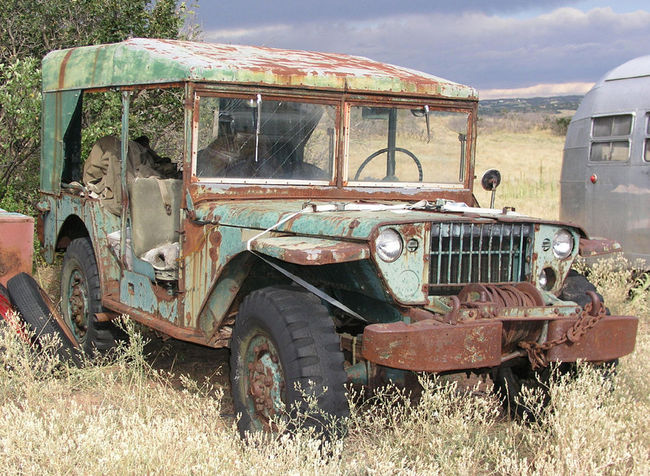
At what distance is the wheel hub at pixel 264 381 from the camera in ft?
13.4

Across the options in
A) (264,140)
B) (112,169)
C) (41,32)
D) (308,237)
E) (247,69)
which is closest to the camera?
(308,237)

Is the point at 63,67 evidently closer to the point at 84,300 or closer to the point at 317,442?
→ the point at 84,300

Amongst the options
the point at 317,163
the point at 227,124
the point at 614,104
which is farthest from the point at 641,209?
the point at 227,124

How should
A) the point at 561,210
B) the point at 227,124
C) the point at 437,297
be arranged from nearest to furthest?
the point at 437,297 → the point at 227,124 → the point at 561,210

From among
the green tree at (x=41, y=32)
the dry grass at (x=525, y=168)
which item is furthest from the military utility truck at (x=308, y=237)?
the dry grass at (x=525, y=168)

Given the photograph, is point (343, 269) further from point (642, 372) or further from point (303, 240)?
point (642, 372)

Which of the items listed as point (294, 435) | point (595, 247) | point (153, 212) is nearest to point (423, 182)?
point (595, 247)

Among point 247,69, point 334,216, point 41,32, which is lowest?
point 334,216

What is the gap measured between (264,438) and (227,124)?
1.93 metres

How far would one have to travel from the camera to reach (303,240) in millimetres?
4047

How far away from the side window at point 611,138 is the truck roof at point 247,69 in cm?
404

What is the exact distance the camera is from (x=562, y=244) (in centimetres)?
445

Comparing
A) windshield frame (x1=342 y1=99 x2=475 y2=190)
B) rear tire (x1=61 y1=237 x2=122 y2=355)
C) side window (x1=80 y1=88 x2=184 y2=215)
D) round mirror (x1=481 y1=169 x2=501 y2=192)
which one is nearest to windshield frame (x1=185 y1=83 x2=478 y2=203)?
windshield frame (x1=342 y1=99 x2=475 y2=190)

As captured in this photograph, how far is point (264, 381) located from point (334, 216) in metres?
0.93
